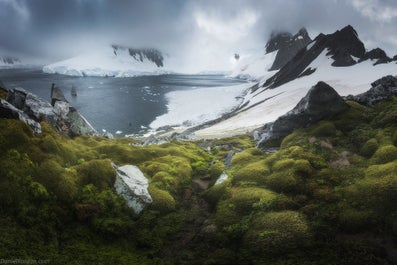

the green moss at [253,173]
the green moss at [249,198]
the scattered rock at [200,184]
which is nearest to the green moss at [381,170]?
the green moss at [249,198]

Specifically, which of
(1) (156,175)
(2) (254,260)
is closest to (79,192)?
(1) (156,175)

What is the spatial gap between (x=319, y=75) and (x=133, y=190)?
125 metres

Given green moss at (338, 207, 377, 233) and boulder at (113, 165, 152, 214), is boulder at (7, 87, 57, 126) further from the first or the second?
green moss at (338, 207, 377, 233)

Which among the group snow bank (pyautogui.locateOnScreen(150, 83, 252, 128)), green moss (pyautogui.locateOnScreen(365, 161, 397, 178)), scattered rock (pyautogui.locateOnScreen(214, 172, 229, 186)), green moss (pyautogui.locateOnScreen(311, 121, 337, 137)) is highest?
green moss (pyautogui.locateOnScreen(311, 121, 337, 137))

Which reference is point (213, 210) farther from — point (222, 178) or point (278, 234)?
point (278, 234)

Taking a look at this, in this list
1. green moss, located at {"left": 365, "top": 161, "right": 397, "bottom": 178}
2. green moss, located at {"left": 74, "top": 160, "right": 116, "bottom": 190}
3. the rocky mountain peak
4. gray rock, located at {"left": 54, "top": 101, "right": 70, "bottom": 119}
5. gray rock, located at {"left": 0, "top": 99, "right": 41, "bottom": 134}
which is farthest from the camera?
the rocky mountain peak

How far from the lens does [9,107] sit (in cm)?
1664

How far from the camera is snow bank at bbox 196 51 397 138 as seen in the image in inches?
3024

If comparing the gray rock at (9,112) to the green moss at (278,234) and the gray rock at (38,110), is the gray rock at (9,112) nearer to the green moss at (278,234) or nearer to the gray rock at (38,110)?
the gray rock at (38,110)

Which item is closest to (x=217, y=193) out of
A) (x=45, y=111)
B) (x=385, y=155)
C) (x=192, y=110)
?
(x=385, y=155)

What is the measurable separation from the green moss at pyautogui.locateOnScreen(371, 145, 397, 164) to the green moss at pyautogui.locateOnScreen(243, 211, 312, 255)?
6123 mm

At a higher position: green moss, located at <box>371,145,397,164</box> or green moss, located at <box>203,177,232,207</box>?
green moss, located at <box>371,145,397,164</box>

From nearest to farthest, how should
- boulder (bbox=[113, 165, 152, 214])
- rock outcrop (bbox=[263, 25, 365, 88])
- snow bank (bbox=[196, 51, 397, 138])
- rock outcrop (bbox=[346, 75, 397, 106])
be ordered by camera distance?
1. boulder (bbox=[113, 165, 152, 214])
2. rock outcrop (bbox=[346, 75, 397, 106])
3. snow bank (bbox=[196, 51, 397, 138])
4. rock outcrop (bbox=[263, 25, 365, 88])

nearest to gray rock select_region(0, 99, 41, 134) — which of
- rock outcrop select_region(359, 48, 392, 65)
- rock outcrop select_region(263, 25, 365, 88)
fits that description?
rock outcrop select_region(263, 25, 365, 88)
